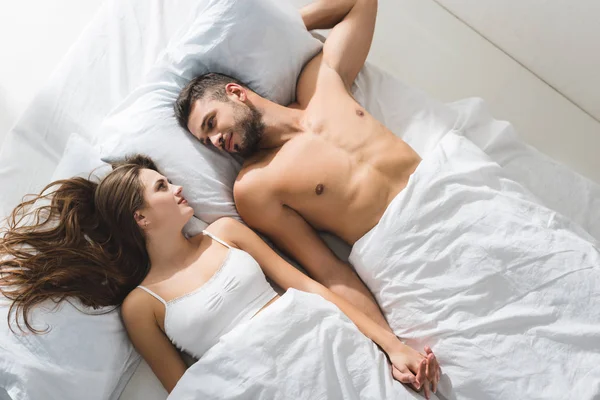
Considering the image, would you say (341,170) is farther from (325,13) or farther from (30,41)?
(30,41)

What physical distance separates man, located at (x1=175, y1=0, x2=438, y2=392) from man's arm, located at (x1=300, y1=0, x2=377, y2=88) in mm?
127

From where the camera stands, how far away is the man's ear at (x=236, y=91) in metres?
1.74

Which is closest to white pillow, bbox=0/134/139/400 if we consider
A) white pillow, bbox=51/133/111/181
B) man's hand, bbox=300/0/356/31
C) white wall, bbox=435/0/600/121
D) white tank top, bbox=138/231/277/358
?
white tank top, bbox=138/231/277/358

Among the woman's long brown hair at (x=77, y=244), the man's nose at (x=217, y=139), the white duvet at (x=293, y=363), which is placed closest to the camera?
the white duvet at (x=293, y=363)

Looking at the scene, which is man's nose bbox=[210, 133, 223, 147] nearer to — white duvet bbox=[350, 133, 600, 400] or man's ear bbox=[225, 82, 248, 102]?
Result: man's ear bbox=[225, 82, 248, 102]

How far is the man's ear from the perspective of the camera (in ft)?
5.70

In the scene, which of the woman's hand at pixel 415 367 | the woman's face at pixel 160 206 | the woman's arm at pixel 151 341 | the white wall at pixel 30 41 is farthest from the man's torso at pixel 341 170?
the white wall at pixel 30 41

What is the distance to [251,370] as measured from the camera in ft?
4.52

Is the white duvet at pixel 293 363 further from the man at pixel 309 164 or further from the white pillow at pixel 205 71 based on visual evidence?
the white pillow at pixel 205 71

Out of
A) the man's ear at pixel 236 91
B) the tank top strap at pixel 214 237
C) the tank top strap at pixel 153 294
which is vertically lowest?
the tank top strap at pixel 153 294

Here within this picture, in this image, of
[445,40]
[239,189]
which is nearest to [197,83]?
[239,189]

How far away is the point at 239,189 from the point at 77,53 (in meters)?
0.84

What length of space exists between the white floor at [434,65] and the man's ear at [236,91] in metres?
0.67

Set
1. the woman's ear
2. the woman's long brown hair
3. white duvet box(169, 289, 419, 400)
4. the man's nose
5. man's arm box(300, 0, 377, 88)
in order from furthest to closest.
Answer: man's arm box(300, 0, 377, 88) < the man's nose < the woman's ear < the woman's long brown hair < white duvet box(169, 289, 419, 400)
